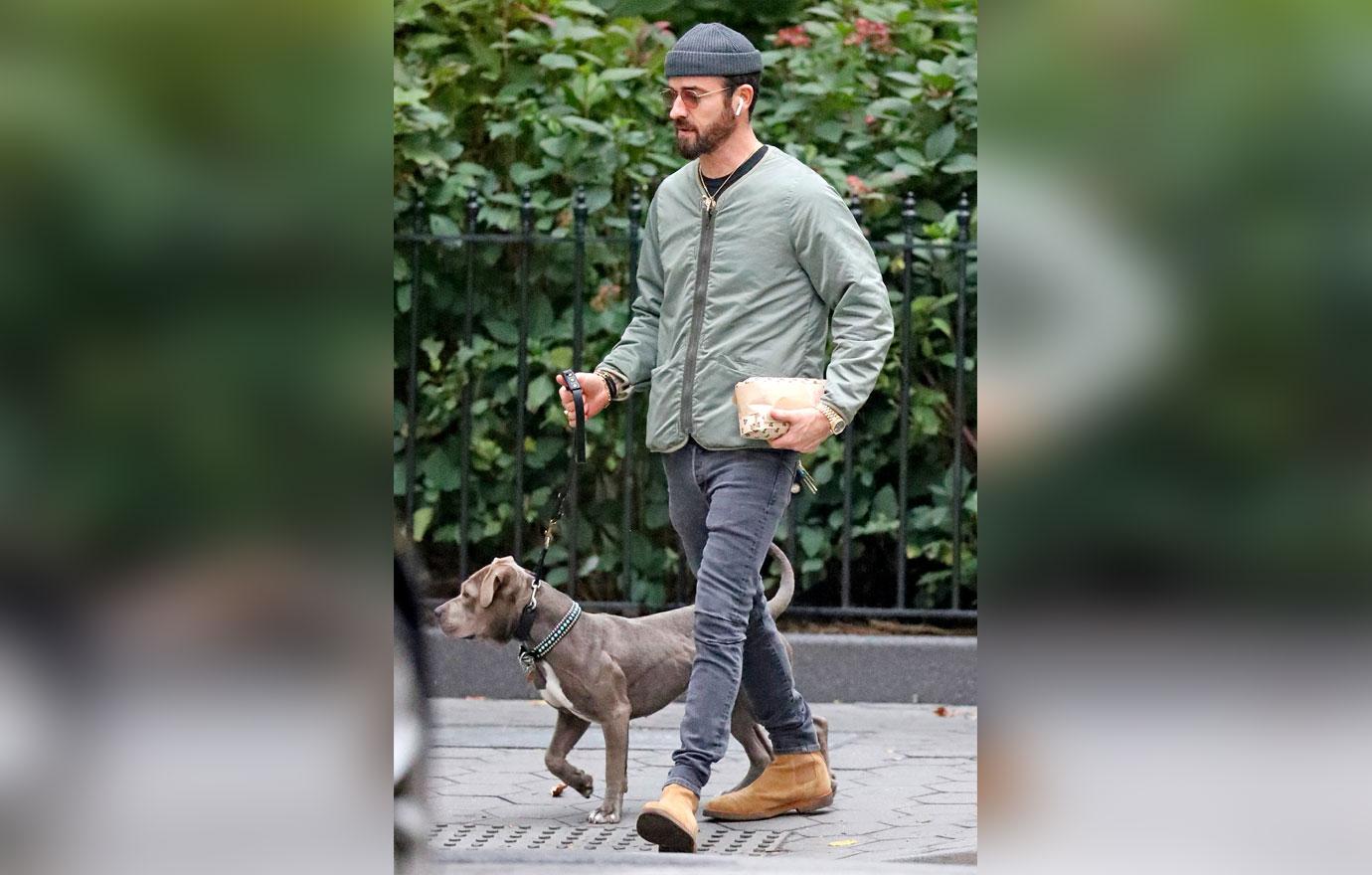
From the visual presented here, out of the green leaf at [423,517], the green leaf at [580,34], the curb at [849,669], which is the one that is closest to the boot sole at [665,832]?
the curb at [849,669]

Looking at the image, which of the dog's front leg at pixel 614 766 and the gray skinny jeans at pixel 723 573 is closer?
the gray skinny jeans at pixel 723 573

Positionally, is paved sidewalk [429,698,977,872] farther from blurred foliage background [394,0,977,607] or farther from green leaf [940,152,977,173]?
green leaf [940,152,977,173]

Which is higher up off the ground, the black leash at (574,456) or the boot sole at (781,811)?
the black leash at (574,456)

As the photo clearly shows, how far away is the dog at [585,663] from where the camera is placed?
4.69 metres

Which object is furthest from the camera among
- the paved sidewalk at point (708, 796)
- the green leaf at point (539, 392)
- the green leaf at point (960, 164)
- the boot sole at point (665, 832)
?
the green leaf at point (960, 164)

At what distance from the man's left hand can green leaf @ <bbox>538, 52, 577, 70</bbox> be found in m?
3.24

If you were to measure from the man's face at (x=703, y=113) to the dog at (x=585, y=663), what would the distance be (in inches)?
50.4

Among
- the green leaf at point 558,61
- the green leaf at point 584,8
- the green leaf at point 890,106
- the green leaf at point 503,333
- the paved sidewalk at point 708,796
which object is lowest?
the paved sidewalk at point 708,796

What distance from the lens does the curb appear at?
665 cm

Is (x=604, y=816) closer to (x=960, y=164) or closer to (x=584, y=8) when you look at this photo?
(x=960, y=164)

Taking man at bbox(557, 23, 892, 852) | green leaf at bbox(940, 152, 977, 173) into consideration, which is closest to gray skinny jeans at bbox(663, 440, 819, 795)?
man at bbox(557, 23, 892, 852)

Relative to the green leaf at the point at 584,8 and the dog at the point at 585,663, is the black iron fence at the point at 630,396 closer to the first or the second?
the green leaf at the point at 584,8
